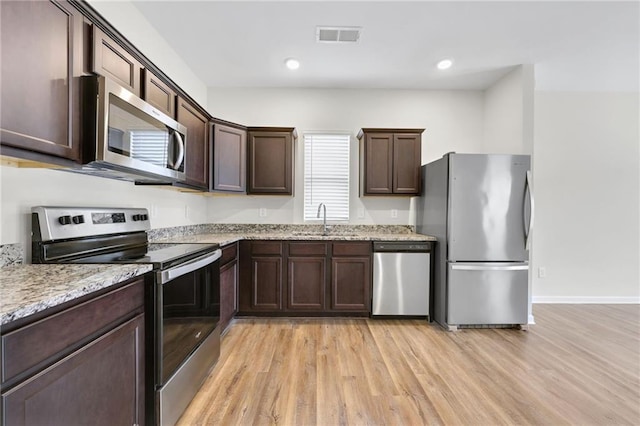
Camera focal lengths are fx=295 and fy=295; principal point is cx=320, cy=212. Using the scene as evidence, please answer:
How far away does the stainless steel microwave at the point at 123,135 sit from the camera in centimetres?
144

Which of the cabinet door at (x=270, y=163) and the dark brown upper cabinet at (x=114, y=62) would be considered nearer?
the dark brown upper cabinet at (x=114, y=62)

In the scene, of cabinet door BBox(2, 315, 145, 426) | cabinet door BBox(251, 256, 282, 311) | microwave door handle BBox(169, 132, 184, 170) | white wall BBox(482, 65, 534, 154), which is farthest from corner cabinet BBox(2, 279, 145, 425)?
white wall BBox(482, 65, 534, 154)

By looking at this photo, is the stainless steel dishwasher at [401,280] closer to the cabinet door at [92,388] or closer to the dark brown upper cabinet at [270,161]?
the dark brown upper cabinet at [270,161]

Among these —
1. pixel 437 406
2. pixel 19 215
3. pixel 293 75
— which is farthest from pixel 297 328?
pixel 293 75

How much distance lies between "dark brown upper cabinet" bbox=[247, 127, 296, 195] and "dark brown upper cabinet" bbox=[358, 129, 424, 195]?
932 millimetres

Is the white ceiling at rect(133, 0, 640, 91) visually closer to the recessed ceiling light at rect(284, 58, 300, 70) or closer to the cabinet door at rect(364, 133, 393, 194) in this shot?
the recessed ceiling light at rect(284, 58, 300, 70)

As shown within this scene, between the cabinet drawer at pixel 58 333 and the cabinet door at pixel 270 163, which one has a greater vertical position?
the cabinet door at pixel 270 163

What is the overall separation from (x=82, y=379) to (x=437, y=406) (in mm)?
1859

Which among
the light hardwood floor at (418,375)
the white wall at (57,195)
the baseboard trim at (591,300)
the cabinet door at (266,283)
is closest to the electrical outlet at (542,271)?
the baseboard trim at (591,300)

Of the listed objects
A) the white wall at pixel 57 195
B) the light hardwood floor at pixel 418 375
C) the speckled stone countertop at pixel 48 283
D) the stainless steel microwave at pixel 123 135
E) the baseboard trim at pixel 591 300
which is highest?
the stainless steel microwave at pixel 123 135

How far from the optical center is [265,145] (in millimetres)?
3562

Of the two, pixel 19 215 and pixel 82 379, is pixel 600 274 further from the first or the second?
pixel 19 215

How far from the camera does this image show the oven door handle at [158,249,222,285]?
4.96 ft

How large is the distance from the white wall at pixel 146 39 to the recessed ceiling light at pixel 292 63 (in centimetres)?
115
